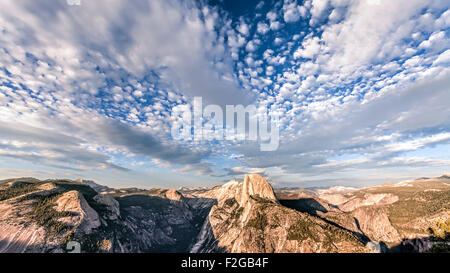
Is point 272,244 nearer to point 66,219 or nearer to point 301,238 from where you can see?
point 301,238
